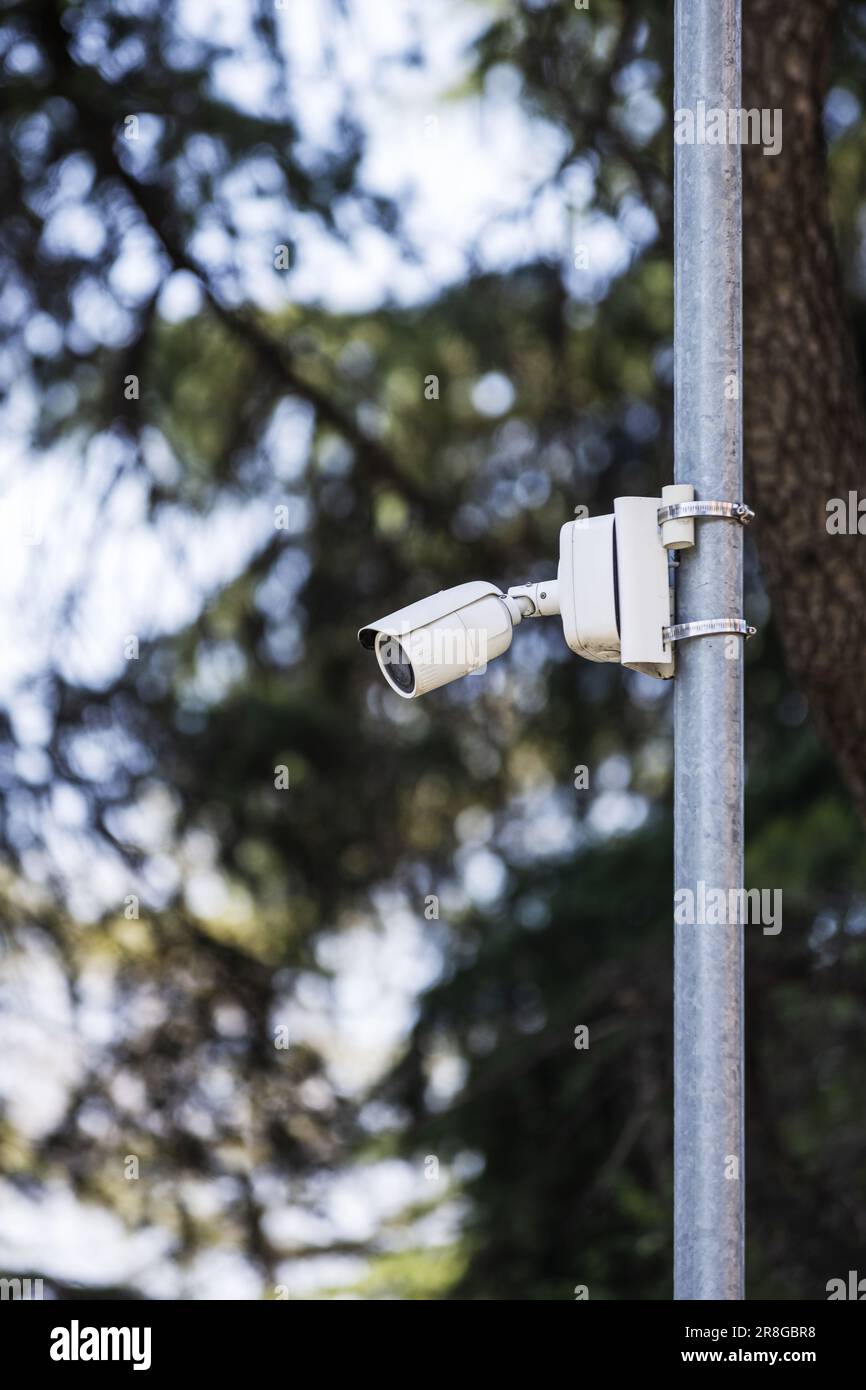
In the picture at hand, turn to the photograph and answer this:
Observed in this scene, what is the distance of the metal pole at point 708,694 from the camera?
2.01m

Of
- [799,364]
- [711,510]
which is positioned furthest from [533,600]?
[799,364]

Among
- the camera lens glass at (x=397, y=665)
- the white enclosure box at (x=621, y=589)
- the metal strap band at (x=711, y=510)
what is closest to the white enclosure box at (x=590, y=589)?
the white enclosure box at (x=621, y=589)

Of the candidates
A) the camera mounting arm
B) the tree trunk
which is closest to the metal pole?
the camera mounting arm

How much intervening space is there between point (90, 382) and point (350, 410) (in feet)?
3.44

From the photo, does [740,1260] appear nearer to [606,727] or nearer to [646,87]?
[646,87]

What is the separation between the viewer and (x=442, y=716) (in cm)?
729

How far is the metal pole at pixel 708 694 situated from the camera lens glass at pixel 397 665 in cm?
38

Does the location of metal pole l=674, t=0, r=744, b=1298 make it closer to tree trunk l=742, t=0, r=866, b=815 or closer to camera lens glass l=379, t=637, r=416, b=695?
camera lens glass l=379, t=637, r=416, b=695

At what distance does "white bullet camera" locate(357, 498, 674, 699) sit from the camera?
2.19m

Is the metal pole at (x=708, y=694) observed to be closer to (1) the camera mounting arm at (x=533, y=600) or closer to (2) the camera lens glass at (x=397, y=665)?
(1) the camera mounting arm at (x=533, y=600)
